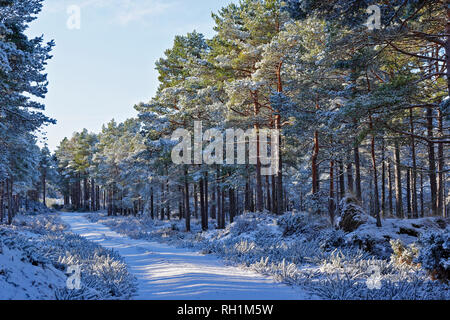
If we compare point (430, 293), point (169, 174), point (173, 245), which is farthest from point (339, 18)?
point (169, 174)

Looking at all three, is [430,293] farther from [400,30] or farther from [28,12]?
[28,12]

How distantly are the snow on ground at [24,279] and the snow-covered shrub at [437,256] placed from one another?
22.1 feet

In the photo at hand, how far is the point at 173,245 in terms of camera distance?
48.6ft

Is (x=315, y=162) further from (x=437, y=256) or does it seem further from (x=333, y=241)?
(x=437, y=256)

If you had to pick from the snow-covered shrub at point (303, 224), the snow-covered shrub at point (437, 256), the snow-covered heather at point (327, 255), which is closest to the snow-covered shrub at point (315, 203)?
the snow-covered shrub at point (303, 224)

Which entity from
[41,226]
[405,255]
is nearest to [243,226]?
[405,255]

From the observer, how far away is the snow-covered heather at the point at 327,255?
17.1 ft

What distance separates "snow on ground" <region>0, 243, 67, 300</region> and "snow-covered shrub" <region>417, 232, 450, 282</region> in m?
6.73

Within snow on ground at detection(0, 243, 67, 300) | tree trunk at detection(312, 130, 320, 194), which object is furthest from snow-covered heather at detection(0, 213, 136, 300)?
tree trunk at detection(312, 130, 320, 194)

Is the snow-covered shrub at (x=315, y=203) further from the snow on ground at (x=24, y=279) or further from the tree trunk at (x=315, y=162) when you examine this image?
the snow on ground at (x=24, y=279)

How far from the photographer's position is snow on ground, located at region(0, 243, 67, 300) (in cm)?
402

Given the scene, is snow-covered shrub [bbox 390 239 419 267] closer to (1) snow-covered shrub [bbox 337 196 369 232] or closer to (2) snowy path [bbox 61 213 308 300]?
(1) snow-covered shrub [bbox 337 196 369 232]

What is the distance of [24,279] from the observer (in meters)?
4.41
